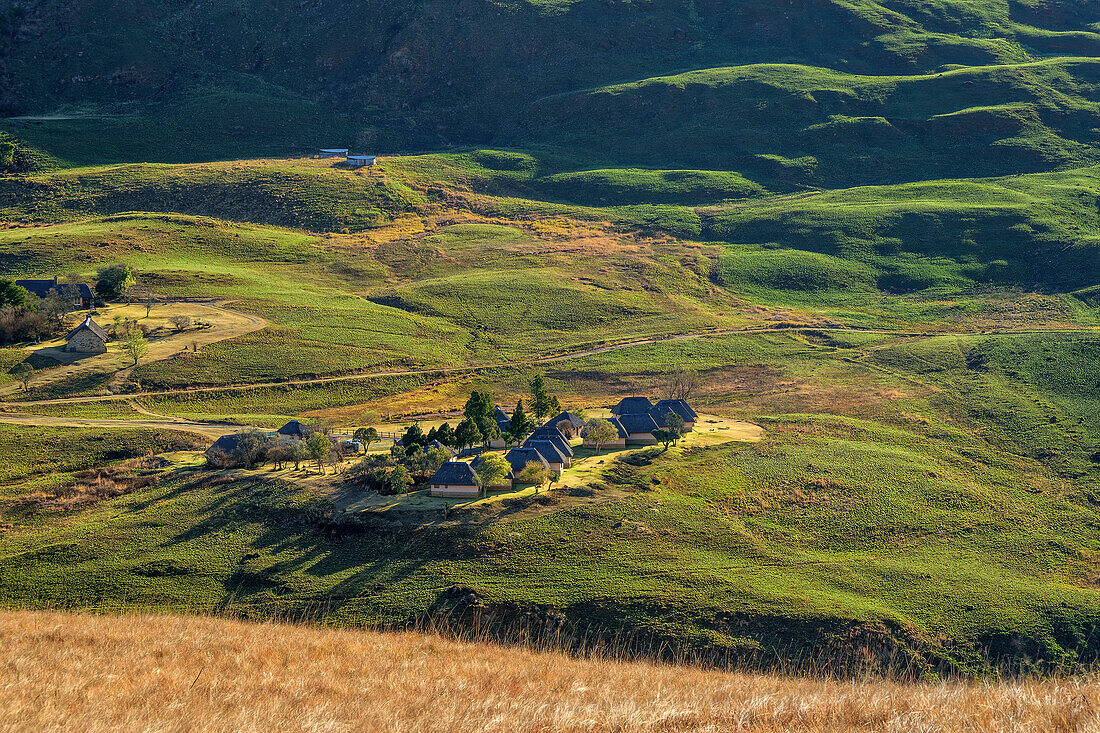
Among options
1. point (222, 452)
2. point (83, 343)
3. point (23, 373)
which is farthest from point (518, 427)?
point (83, 343)

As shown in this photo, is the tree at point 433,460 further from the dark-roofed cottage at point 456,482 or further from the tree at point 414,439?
the tree at point 414,439

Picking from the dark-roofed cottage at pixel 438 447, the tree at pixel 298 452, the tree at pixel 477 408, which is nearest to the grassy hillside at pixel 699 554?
the tree at pixel 298 452

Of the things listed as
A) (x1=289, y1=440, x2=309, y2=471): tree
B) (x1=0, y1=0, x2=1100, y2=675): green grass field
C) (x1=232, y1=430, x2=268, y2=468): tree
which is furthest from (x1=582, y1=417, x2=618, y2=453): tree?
(x1=232, y1=430, x2=268, y2=468): tree

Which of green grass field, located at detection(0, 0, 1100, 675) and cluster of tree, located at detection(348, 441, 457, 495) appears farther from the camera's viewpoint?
cluster of tree, located at detection(348, 441, 457, 495)

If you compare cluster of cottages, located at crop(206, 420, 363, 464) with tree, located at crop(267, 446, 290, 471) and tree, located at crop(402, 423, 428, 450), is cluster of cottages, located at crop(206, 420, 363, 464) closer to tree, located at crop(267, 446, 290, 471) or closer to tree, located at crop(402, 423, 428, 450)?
tree, located at crop(267, 446, 290, 471)

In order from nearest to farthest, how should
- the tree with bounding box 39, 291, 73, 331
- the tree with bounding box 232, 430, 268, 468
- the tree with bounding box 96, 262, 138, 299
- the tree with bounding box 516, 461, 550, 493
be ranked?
the tree with bounding box 516, 461, 550, 493 < the tree with bounding box 232, 430, 268, 468 < the tree with bounding box 39, 291, 73, 331 < the tree with bounding box 96, 262, 138, 299

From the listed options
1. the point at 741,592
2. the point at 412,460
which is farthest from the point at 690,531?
the point at 412,460

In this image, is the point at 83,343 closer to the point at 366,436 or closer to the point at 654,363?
the point at 366,436
